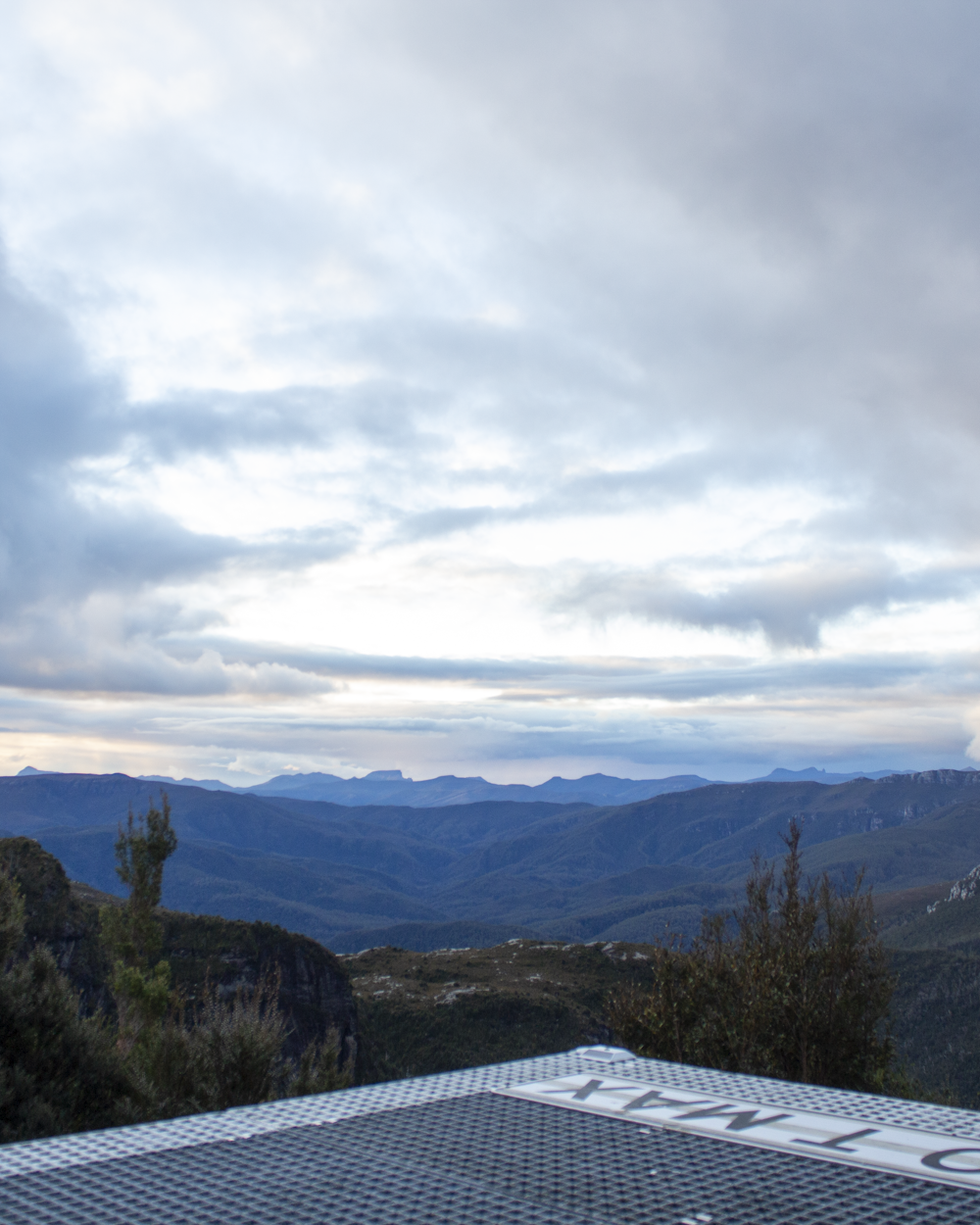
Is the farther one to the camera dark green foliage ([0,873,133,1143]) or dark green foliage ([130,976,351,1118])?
dark green foliage ([130,976,351,1118])

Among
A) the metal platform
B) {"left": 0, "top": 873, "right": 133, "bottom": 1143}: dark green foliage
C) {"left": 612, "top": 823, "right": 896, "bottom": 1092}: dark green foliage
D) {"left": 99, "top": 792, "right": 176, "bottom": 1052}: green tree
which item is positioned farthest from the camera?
{"left": 99, "top": 792, "right": 176, "bottom": 1052}: green tree

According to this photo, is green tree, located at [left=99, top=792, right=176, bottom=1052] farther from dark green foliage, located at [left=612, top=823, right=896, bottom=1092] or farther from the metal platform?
the metal platform

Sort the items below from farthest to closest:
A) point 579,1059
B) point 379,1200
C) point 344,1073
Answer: point 344,1073 → point 579,1059 → point 379,1200

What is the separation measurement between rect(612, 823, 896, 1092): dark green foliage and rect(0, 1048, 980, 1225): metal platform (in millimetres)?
9883

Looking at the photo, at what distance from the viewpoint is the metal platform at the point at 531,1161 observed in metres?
4.55

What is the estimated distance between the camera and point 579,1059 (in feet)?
28.1

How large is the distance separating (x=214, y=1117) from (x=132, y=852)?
54.3ft

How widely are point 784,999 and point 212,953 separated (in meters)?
87.6

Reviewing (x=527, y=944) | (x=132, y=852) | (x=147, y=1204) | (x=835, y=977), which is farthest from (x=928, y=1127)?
(x=527, y=944)

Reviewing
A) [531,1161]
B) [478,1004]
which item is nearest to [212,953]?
[478,1004]

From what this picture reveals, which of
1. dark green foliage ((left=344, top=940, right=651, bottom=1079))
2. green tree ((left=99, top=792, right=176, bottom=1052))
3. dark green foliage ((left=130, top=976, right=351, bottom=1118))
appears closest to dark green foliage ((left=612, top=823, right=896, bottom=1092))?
dark green foliage ((left=130, top=976, right=351, bottom=1118))

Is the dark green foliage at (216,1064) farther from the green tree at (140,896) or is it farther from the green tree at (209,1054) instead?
the green tree at (140,896)

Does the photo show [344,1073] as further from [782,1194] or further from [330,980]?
[330,980]

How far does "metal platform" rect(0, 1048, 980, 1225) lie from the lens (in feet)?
14.9
